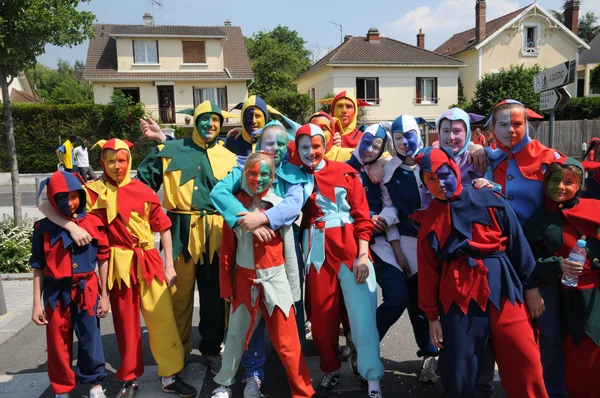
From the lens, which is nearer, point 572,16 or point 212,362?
point 212,362

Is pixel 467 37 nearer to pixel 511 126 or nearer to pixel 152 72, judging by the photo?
pixel 152 72

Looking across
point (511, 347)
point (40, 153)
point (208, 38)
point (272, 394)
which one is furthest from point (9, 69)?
point (208, 38)

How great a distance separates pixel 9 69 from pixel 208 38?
70.8ft

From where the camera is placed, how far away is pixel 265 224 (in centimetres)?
321

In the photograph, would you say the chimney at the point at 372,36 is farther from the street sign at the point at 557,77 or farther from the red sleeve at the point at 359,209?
the red sleeve at the point at 359,209

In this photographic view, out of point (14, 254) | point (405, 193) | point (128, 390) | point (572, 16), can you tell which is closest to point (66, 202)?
point (128, 390)

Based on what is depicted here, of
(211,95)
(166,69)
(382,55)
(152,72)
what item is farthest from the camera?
(211,95)

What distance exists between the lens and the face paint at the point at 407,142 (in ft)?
11.7

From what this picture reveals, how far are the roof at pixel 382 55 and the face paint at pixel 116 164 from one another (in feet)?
80.8

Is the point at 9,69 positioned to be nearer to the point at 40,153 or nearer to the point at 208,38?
→ the point at 40,153

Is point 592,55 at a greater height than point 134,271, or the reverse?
point 592,55

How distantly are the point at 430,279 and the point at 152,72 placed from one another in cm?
2753

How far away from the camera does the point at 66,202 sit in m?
3.23

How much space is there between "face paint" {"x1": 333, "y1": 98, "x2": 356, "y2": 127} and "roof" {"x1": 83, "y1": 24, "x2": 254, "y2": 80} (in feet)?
78.9
